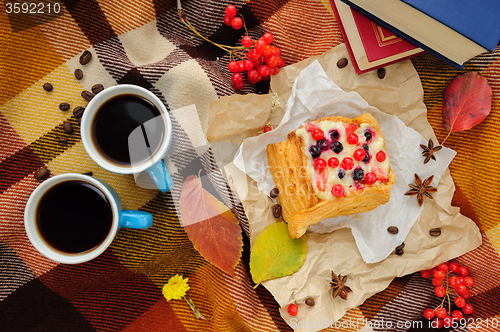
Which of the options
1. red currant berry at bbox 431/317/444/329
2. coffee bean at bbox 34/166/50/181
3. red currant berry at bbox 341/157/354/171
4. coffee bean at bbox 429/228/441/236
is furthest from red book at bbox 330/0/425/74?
coffee bean at bbox 34/166/50/181

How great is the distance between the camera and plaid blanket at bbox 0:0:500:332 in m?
1.79

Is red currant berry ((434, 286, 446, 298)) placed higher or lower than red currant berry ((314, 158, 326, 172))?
lower

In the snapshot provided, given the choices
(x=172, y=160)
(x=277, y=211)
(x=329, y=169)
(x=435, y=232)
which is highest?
(x=172, y=160)

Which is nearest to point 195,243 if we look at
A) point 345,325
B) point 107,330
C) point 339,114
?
point 107,330

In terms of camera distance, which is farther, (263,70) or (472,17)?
(263,70)

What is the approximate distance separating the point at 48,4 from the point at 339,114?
181 centimetres

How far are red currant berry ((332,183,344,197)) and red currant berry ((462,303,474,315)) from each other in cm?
116

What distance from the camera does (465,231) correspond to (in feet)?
6.28

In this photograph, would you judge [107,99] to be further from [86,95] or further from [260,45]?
[260,45]

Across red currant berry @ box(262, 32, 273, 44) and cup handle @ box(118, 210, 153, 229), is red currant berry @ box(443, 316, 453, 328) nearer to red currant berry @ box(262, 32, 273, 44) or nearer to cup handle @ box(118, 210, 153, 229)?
cup handle @ box(118, 210, 153, 229)

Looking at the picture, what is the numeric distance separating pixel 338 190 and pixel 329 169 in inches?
4.9

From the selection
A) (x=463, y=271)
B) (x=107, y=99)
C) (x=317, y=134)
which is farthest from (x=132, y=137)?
(x=463, y=271)

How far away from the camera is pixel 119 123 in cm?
167

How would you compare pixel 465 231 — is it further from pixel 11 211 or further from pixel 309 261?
pixel 11 211
